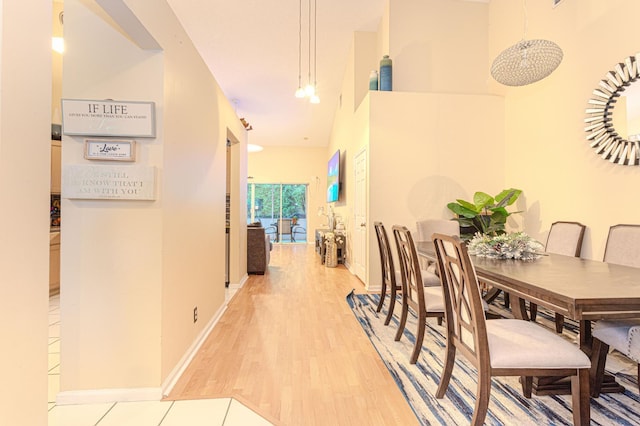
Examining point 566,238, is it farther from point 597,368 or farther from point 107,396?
point 107,396

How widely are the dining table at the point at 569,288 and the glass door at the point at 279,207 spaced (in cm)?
850

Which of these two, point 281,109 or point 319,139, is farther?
point 319,139

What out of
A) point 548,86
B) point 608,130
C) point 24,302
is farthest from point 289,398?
point 548,86

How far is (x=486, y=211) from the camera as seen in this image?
4098 mm

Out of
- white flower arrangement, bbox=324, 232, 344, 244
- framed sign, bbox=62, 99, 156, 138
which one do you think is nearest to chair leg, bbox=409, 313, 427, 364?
framed sign, bbox=62, 99, 156, 138

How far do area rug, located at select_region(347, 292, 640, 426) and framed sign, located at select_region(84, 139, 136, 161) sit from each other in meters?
2.23

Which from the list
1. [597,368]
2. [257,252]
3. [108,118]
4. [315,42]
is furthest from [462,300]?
[315,42]

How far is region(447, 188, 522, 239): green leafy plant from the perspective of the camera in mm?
3916

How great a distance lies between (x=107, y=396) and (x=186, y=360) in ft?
1.68

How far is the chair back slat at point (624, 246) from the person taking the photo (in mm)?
2354

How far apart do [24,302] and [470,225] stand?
13.8 ft

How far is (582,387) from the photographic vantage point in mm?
1425

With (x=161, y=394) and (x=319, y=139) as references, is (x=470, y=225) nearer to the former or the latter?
(x=161, y=394)

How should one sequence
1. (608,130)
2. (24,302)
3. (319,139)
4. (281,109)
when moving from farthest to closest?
(319,139)
(281,109)
(608,130)
(24,302)
